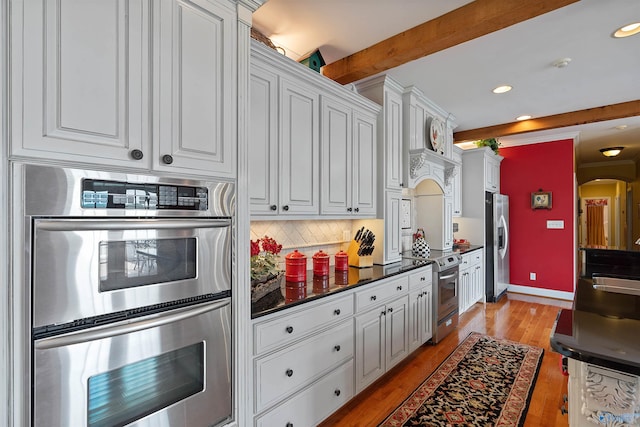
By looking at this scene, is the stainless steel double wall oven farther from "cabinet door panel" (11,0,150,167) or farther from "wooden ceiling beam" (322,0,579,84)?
"wooden ceiling beam" (322,0,579,84)

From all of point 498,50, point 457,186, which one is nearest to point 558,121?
point 457,186

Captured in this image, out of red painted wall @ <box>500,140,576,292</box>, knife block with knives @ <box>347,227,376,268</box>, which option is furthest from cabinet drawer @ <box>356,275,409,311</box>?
red painted wall @ <box>500,140,576,292</box>

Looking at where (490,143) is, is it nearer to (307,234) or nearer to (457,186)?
(457,186)

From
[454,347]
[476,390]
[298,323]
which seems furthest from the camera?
[454,347]

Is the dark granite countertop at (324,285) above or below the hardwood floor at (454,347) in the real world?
above

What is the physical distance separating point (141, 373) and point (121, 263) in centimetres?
43

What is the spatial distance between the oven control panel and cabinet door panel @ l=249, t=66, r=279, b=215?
2.06 ft

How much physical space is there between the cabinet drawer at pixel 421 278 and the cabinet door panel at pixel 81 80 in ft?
8.17

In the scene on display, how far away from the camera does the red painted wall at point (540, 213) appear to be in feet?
17.0

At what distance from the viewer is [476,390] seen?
2.53 m

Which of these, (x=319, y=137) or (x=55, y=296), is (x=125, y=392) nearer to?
(x=55, y=296)

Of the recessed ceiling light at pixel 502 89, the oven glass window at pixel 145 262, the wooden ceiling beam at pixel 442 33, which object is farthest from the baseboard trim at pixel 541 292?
the oven glass window at pixel 145 262

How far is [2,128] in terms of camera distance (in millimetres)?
881

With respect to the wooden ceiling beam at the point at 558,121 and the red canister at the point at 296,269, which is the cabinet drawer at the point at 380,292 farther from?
the wooden ceiling beam at the point at 558,121
